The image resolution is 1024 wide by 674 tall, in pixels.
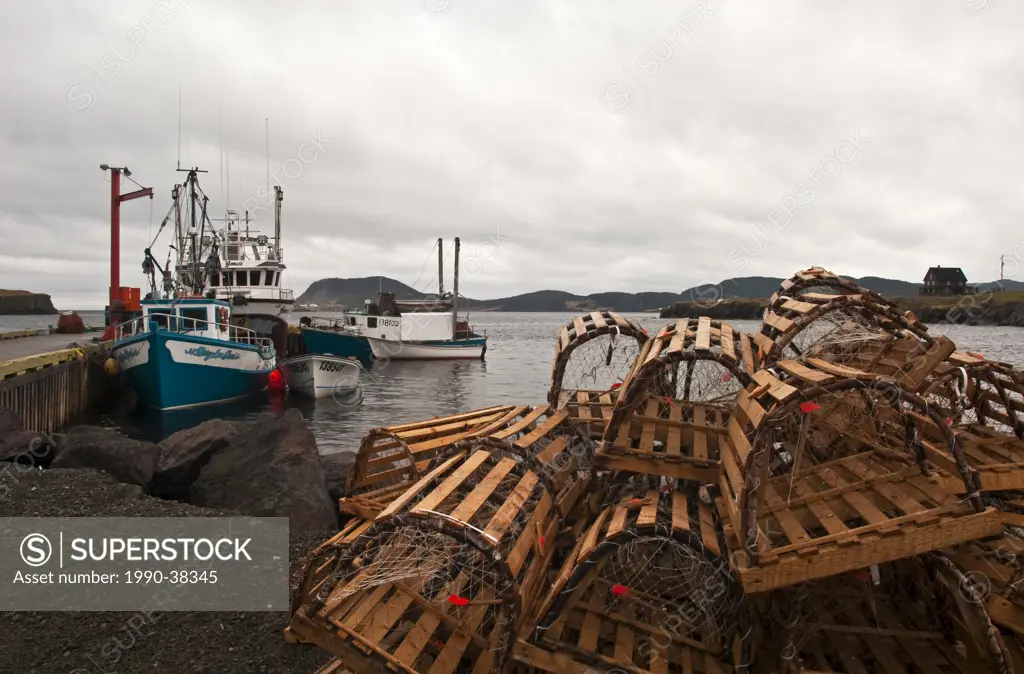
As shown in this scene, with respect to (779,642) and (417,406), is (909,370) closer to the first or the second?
(779,642)

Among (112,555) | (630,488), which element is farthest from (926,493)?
(112,555)

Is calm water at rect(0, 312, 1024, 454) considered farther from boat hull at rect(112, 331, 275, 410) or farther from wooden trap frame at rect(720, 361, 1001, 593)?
wooden trap frame at rect(720, 361, 1001, 593)

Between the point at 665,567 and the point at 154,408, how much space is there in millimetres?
22026

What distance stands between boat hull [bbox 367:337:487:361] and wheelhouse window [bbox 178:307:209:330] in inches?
876

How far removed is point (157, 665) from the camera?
15.9 ft

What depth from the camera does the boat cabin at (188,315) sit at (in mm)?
→ 22422

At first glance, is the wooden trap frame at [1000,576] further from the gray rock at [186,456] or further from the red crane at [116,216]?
the red crane at [116,216]

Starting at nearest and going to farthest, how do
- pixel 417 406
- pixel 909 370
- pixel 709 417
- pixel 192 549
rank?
1. pixel 909 370
2. pixel 709 417
3. pixel 192 549
4. pixel 417 406

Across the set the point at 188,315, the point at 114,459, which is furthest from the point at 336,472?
the point at 188,315

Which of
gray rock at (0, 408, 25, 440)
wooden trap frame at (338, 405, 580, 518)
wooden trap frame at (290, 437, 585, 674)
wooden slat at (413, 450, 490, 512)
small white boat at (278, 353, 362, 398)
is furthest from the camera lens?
small white boat at (278, 353, 362, 398)

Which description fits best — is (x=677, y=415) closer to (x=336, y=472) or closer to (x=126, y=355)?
(x=336, y=472)

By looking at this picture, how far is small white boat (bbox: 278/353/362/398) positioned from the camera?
27078 mm

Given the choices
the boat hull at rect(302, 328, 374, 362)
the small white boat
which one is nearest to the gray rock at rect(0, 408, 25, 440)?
the small white boat

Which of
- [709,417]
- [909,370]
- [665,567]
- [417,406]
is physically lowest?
[417,406]
